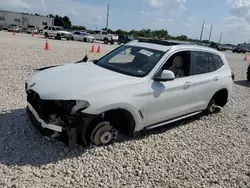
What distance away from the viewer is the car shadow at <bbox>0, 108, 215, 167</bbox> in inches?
134

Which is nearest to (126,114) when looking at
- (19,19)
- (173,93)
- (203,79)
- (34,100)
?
(173,93)

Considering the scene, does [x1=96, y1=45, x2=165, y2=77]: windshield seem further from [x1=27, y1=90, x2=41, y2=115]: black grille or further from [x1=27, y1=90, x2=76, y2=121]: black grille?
[x1=27, y1=90, x2=41, y2=115]: black grille

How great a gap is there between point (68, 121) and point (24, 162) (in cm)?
85

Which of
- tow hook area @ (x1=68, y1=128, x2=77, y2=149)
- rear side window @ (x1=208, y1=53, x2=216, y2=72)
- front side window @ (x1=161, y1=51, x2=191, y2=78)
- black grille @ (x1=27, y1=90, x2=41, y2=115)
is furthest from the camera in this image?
rear side window @ (x1=208, y1=53, x2=216, y2=72)

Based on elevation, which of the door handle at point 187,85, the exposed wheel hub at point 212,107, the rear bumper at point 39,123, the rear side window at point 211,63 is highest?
the rear side window at point 211,63

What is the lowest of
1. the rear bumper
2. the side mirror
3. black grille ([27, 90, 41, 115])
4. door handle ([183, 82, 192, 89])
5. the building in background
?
the rear bumper

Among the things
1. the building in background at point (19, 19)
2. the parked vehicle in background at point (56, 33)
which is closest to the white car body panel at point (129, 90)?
the parked vehicle in background at point (56, 33)

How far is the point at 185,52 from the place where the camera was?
475cm

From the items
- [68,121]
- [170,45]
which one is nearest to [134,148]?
[68,121]

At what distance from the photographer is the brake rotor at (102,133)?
3637 mm

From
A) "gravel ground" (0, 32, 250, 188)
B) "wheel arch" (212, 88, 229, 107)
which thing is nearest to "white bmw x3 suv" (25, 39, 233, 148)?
"gravel ground" (0, 32, 250, 188)

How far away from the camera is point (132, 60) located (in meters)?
4.59

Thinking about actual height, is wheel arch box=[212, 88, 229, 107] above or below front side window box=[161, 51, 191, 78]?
below

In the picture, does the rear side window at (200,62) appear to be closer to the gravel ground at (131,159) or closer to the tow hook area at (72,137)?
the gravel ground at (131,159)
